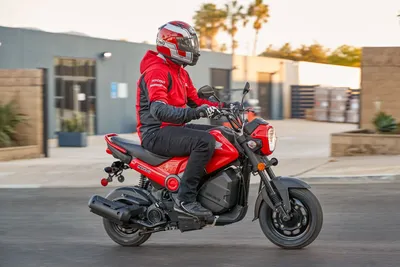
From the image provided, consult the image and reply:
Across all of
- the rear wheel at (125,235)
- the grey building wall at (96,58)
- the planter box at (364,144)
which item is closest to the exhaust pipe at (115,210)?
the rear wheel at (125,235)

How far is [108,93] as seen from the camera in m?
31.3

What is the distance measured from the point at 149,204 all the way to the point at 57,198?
14.9 ft

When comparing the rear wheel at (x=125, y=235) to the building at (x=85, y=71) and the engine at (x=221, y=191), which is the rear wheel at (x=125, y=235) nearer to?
the engine at (x=221, y=191)

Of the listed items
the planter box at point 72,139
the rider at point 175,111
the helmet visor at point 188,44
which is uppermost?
the helmet visor at point 188,44

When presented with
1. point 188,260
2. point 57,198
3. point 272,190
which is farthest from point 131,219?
point 57,198

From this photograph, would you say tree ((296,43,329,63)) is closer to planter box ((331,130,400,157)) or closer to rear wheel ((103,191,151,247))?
planter box ((331,130,400,157))

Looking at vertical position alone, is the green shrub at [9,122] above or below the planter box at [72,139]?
above

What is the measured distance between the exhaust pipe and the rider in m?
0.40

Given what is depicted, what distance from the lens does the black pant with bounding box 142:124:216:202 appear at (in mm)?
6406

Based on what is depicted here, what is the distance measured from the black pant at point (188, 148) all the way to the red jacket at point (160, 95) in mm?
89

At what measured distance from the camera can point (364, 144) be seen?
16.2m

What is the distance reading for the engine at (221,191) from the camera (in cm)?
646

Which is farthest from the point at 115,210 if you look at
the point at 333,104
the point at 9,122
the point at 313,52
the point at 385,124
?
the point at 313,52

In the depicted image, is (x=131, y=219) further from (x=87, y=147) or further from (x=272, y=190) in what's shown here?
(x=87, y=147)
